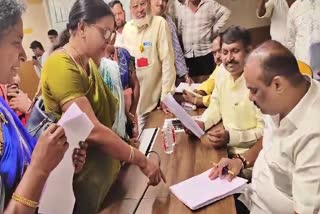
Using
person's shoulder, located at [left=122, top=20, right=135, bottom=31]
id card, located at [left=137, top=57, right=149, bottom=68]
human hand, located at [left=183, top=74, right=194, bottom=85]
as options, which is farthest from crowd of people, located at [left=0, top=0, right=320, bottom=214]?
human hand, located at [left=183, top=74, right=194, bottom=85]

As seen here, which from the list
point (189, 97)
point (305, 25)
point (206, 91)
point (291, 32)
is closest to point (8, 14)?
point (189, 97)

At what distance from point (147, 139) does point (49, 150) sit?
1193 mm

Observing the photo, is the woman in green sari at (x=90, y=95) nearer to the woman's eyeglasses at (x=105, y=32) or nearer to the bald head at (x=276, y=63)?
the woman's eyeglasses at (x=105, y=32)

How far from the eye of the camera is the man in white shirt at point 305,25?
9.43 feet

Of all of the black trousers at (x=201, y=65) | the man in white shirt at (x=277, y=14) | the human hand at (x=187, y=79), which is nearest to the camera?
the human hand at (x=187, y=79)

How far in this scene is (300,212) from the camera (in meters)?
1.24

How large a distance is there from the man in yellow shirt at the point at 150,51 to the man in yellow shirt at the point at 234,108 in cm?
96

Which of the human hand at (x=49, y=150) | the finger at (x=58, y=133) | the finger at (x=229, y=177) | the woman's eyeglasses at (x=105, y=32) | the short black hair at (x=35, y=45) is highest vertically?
the woman's eyeglasses at (x=105, y=32)

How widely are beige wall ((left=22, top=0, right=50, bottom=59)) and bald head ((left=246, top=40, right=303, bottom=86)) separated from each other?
392cm

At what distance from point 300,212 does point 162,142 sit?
36.6 inches

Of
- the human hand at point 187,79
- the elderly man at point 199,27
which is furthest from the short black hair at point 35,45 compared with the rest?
the human hand at point 187,79

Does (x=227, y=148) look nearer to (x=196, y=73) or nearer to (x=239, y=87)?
(x=239, y=87)

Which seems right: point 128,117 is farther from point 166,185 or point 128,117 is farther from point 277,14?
point 277,14

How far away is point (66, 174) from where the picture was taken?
1.09m
